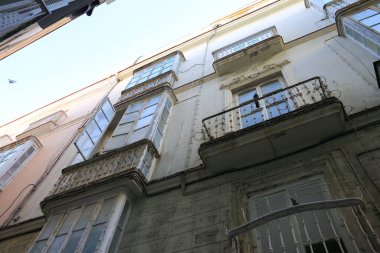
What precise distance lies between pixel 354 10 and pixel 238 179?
5780 millimetres

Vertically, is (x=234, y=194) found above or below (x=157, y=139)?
below

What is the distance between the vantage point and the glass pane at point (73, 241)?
234 inches

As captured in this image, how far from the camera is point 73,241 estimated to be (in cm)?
607

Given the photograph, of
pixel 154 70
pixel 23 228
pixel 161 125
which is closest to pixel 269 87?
pixel 161 125

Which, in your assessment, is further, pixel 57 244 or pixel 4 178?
pixel 4 178

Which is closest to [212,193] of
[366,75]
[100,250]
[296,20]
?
[100,250]

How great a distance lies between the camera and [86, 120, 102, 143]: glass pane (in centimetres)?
930

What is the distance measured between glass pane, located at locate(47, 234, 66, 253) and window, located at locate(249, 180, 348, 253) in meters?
3.76

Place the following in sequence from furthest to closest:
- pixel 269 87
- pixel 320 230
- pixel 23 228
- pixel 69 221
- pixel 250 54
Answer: pixel 250 54, pixel 269 87, pixel 23 228, pixel 69 221, pixel 320 230

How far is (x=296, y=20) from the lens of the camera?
12555 millimetres

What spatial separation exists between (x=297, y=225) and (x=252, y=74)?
19.4ft

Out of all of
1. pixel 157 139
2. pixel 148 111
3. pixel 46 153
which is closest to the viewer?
pixel 157 139

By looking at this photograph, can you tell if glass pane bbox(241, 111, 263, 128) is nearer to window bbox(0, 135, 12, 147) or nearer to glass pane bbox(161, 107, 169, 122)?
glass pane bbox(161, 107, 169, 122)

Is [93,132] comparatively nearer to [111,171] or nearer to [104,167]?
[104,167]
